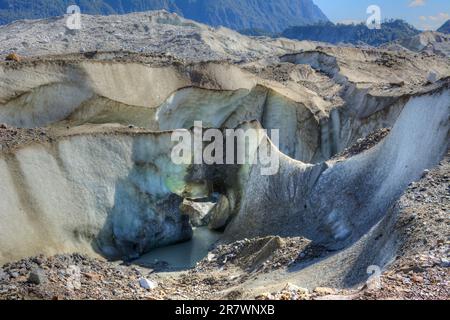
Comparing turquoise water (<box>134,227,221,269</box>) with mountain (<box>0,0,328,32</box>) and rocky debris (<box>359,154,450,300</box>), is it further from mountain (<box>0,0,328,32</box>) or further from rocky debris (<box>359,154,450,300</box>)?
mountain (<box>0,0,328,32</box>)

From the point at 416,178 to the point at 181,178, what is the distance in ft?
20.8

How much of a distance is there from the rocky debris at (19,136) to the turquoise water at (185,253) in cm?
332

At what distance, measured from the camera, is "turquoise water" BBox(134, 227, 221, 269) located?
14.1m

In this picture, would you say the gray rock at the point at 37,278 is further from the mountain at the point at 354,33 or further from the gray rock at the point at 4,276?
the mountain at the point at 354,33

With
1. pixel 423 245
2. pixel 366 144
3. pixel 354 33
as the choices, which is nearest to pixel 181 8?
pixel 354 33

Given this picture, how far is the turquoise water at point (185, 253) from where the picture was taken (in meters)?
14.1

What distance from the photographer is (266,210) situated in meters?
14.2

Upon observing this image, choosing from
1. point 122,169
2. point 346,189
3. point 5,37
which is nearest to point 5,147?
point 122,169

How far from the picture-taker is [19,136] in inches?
521

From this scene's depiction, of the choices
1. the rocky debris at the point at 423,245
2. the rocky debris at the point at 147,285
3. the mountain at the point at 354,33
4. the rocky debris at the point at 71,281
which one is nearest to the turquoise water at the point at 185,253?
the rocky debris at the point at 71,281

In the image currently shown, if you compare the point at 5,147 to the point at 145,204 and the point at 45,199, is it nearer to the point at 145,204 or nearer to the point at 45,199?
the point at 45,199

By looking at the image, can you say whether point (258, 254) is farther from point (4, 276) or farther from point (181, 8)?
point (181, 8)

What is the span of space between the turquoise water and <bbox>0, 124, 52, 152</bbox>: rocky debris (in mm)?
3316
